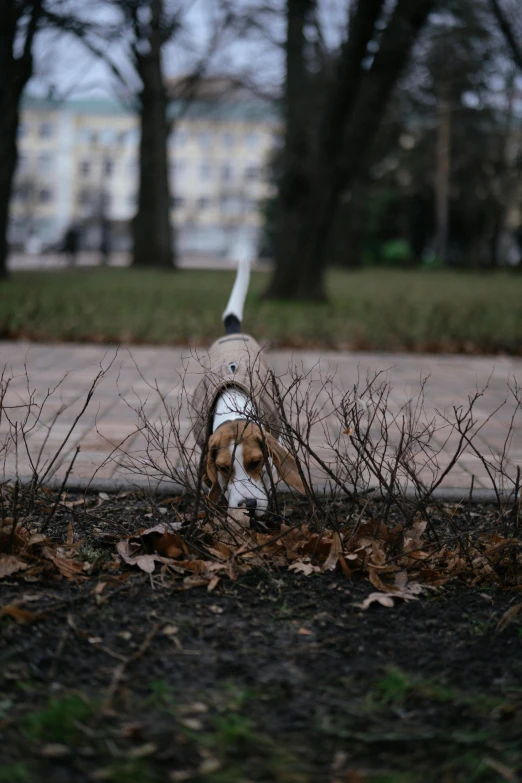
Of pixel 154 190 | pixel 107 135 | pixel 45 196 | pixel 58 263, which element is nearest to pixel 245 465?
pixel 154 190

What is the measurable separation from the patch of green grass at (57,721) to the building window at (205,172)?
85245 millimetres

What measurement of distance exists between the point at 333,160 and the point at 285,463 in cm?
1075

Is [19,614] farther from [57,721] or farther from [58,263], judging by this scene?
[58,263]

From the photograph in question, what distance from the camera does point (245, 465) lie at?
329 centimetres

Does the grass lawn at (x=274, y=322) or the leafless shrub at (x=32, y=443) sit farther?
the grass lawn at (x=274, y=322)

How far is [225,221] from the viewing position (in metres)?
83.3

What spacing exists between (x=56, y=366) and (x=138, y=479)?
3423 mm

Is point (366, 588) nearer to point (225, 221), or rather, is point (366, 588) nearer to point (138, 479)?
point (138, 479)

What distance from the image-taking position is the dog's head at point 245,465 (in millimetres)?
3248

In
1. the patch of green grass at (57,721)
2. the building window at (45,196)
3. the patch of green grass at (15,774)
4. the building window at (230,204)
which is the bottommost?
the patch of green grass at (15,774)

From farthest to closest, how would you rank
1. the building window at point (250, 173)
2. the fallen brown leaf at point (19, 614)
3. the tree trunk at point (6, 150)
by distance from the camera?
the building window at point (250, 173)
the tree trunk at point (6, 150)
the fallen brown leaf at point (19, 614)

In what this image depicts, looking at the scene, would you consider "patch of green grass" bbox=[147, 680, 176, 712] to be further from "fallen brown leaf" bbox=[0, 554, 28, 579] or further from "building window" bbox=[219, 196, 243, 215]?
"building window" bbox=[219, 196, 243, 215]

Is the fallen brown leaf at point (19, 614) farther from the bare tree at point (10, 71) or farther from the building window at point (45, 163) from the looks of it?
the building window at point (45, 163)

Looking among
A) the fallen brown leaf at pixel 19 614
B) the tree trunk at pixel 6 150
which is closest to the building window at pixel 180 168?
the tree trunk at pixel 6 150
